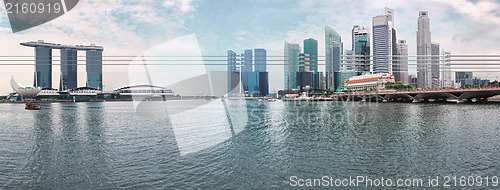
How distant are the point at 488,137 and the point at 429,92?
6763 centimetres

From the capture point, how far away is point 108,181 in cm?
1080

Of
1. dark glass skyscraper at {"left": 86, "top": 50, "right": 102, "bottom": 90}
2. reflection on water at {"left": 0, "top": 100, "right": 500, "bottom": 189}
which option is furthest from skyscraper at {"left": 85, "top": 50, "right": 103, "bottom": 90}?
reflection on water at {"left": 0, "top": 100, "right": 500, "bottom": 189}

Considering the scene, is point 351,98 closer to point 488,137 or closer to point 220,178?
point 488,137

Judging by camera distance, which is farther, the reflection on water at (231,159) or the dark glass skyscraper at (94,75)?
the dark glass skyscraper at (94,75)

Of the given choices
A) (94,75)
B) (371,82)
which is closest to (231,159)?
(371,82)

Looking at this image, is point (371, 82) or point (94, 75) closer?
point (371, 82)

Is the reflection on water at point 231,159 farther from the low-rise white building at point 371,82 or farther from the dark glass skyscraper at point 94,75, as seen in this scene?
the dark glass skyscraper at point 94,75

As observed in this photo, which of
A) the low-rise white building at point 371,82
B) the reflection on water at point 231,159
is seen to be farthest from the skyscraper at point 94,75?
the reflection on water at point 231,159

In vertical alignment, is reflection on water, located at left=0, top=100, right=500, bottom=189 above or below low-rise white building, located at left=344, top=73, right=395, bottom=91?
below

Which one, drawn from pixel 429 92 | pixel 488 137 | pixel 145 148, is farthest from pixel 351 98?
pixel 145 148

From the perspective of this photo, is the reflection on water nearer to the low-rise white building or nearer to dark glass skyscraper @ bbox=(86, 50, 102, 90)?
the low-rise white building

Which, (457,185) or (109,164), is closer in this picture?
(457,185)

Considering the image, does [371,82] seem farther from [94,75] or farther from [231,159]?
[94,75]

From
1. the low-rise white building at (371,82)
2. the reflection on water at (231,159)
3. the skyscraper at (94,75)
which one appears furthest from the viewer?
the skyscraper at (94,75)
